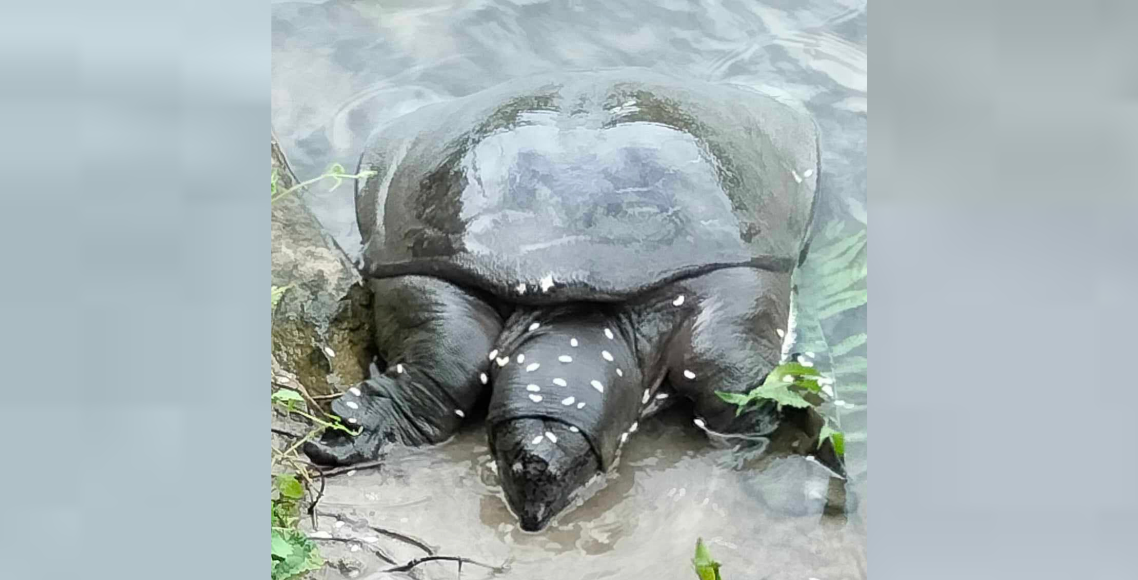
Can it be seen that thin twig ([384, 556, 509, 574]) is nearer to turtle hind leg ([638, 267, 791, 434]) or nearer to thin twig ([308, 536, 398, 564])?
thin twig ([308, 536, 398, 564])

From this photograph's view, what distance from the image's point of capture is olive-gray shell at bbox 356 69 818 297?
323 cm

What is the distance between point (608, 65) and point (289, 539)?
3.41m

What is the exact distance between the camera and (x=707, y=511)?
9.34 feet

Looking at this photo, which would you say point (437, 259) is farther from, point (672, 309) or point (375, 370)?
point (672, 309)

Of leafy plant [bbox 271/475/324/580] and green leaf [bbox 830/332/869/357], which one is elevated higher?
leafy plant [bbox 271/475/324/580]

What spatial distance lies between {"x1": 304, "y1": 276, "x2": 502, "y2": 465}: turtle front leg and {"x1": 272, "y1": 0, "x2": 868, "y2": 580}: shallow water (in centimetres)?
10

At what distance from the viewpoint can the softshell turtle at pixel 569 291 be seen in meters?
3.09

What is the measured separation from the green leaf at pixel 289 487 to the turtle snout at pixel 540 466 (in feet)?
2.05

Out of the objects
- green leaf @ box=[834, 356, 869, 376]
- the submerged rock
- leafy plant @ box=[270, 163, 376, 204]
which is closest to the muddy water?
green leaf @ box=[834, 356, 869, 376]

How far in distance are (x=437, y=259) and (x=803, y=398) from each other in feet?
3.92

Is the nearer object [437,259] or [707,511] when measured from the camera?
[707,511]

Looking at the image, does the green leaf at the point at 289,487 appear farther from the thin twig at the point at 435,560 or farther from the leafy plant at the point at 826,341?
the leafy plant at the point at 826,341

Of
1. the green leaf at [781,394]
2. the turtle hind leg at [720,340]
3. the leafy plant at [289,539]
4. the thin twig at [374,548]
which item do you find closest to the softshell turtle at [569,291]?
the turtle hind leg at [720,340]
